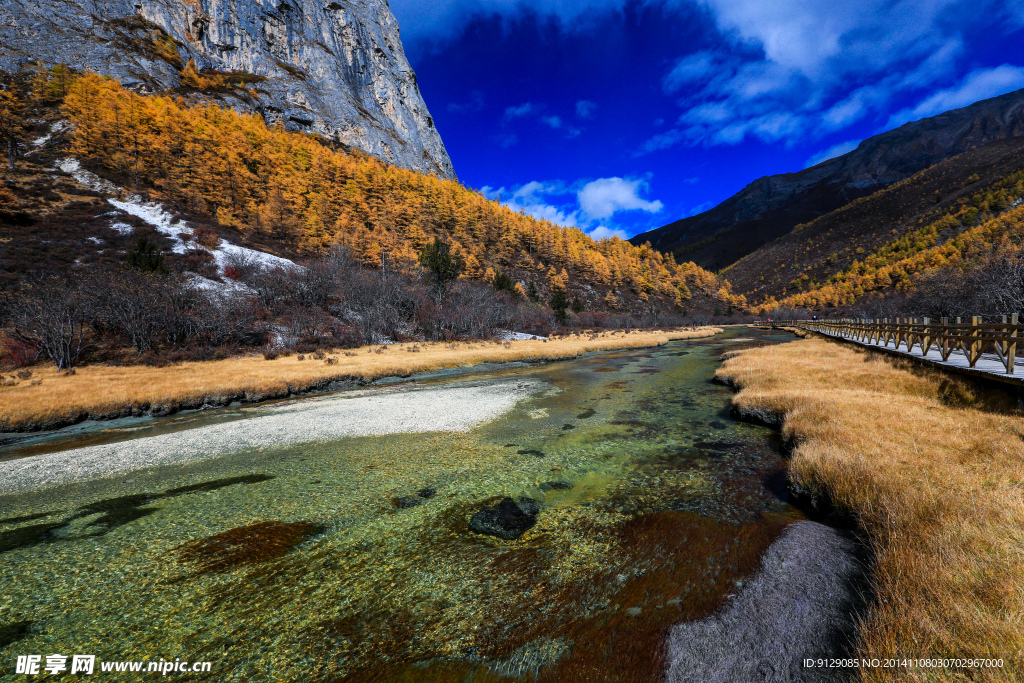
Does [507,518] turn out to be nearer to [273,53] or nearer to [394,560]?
[394,560]

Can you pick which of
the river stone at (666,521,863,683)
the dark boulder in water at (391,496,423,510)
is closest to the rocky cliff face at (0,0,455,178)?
the dark boulder in water at (391,496,423,510)

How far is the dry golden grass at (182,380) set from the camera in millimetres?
15641

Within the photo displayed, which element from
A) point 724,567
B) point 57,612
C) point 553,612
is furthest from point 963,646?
point 57,612

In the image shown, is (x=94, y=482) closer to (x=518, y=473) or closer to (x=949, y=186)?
(x=518, y=473)

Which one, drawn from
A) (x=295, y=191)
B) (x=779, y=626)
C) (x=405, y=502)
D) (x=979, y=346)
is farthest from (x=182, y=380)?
(x=295, y=191)

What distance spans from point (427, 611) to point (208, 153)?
337 feet

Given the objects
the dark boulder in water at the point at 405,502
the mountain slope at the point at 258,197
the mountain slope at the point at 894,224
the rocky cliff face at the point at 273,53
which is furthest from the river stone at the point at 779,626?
the rocky cliff face at the point at 273,53

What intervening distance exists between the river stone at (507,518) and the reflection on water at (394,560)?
0.15 m

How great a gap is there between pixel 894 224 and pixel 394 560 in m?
191

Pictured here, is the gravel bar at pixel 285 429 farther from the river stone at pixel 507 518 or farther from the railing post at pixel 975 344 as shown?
the railing post at pixel 975 344

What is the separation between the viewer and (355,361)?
30062 mm

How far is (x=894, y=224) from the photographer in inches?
5079

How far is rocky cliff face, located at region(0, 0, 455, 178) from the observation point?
324 ft

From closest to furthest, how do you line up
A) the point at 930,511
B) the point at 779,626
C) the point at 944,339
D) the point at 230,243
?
1. the point at 779,626
2. the point at 930,511
3. the point at 944,339
4. the point at 230,243
